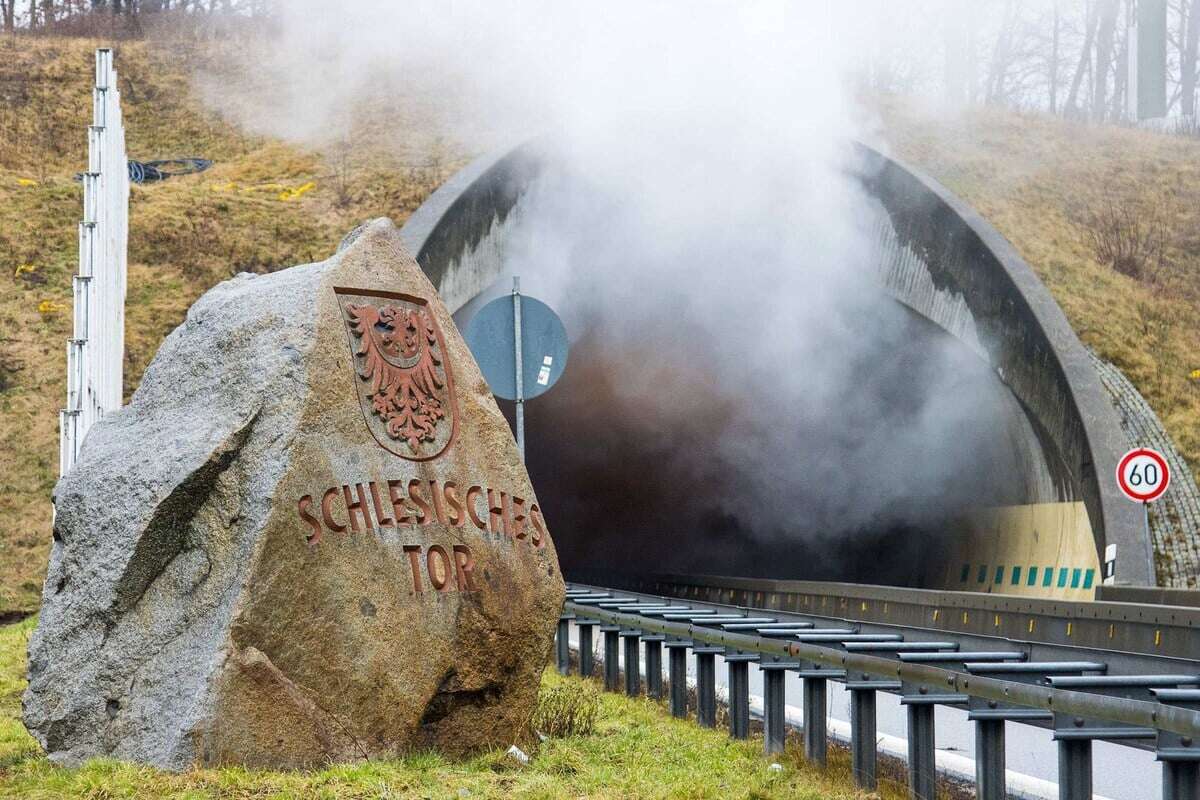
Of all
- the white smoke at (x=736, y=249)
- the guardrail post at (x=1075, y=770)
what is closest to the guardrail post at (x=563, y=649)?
the guardrail post at (x=1075, y=770)

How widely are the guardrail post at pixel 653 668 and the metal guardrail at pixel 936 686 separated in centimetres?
1

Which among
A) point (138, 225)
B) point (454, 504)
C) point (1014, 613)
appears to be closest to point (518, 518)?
point (454, 504)

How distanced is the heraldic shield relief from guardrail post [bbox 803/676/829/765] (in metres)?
2.42

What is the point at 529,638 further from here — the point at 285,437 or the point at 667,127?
the point at 667,127

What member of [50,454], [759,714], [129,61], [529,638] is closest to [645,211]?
[50,454]

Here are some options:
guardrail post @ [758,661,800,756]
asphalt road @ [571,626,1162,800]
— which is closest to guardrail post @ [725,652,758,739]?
guardrail post @ [758,661,800,756]

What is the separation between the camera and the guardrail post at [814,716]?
8.05 metres

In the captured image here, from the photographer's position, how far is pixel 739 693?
908cm

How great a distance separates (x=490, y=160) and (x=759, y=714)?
15.5 m

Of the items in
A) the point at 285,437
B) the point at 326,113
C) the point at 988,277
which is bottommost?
the point at 285,437

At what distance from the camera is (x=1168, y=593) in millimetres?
16578

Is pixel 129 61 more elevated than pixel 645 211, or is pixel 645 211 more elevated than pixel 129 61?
pixel 129 61

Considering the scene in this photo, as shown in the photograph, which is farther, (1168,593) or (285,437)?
(1168,593)

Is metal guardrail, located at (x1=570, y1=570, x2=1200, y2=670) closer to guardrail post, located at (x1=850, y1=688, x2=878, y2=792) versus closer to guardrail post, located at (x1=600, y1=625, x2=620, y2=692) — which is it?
guardrail post, located at (x1=850, y1=688, x2=878, y2=792)
